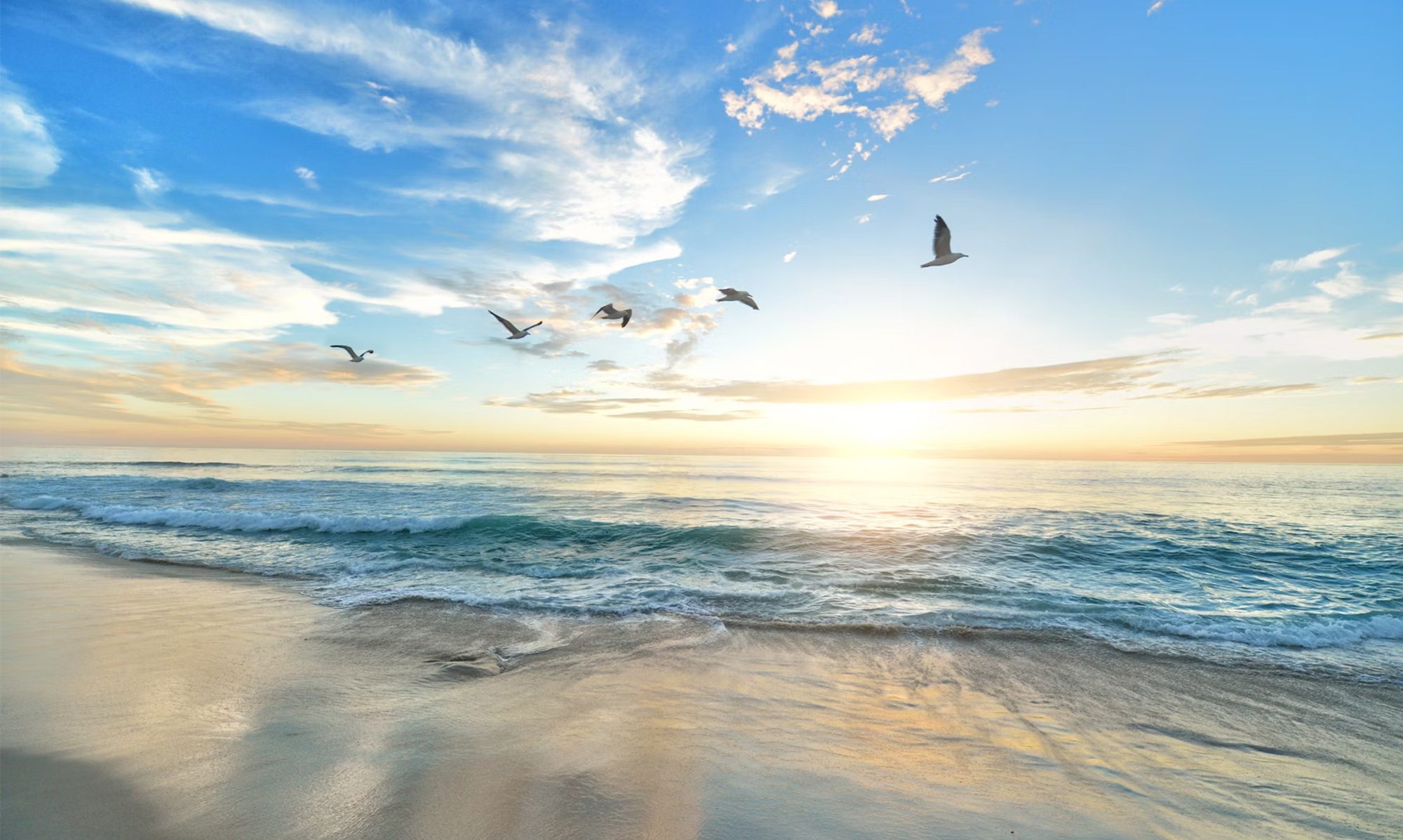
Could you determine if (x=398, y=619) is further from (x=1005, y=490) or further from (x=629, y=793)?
(x=1005, y=490)

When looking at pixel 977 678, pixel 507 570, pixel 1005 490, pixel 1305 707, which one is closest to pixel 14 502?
pixel 507 570

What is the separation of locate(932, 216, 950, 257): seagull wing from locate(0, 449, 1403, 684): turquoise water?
5.92 metres

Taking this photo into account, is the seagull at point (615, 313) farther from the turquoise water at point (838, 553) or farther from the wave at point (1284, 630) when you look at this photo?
the wave at point (1284, 630)

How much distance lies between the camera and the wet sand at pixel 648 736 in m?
3.95

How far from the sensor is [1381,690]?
6977 mm

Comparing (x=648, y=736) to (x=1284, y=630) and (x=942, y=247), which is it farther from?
(x=1284, y=630)

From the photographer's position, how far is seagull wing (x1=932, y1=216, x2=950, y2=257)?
901 cm

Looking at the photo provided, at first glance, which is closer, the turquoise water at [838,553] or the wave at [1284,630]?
the wave at [1284,630]

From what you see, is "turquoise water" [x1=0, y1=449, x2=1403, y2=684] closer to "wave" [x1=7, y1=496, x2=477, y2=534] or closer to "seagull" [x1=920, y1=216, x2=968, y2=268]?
"wave" [x1=7, y1=496, x2=477, y2=534]

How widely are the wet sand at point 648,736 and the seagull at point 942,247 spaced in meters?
5.82

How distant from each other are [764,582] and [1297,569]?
1340 cm

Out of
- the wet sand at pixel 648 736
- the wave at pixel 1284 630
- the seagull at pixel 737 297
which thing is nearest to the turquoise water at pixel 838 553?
the wave at pixel 1284 630

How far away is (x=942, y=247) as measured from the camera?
930 centimetres

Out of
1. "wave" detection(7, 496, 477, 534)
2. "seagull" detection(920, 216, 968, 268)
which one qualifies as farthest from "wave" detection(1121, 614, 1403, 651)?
"wave" detection(7, 496, 477, 534)
